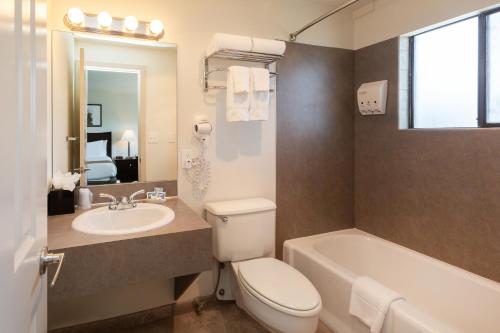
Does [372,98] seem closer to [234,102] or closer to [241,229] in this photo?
[234,102]

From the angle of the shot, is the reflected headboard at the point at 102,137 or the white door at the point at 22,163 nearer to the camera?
the white door at the point at 22,163

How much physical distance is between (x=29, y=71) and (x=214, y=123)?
1604 millimetres

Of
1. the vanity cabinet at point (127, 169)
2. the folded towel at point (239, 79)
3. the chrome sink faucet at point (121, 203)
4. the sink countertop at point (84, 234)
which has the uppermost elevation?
the folded towel at point (239, 79)

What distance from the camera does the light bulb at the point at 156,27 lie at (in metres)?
2.04

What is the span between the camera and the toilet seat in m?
1.62

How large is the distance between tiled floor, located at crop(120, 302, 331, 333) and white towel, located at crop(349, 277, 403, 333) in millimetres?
444

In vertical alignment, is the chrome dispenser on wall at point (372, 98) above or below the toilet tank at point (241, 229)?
above

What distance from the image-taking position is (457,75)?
7.04 ft

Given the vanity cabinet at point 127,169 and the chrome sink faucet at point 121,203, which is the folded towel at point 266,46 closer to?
the vanity cabinet at point 127,169

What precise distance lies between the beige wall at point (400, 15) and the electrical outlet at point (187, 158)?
174cm

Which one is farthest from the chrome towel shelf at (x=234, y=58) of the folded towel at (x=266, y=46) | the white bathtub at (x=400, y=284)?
the white bathtub at (x=400, y=284)

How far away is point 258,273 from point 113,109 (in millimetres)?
1386

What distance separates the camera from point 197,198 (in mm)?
2301

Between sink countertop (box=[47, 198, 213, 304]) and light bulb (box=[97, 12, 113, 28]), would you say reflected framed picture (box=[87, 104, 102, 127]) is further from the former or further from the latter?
sink countertop (box=[47, 198, 213, 304])
